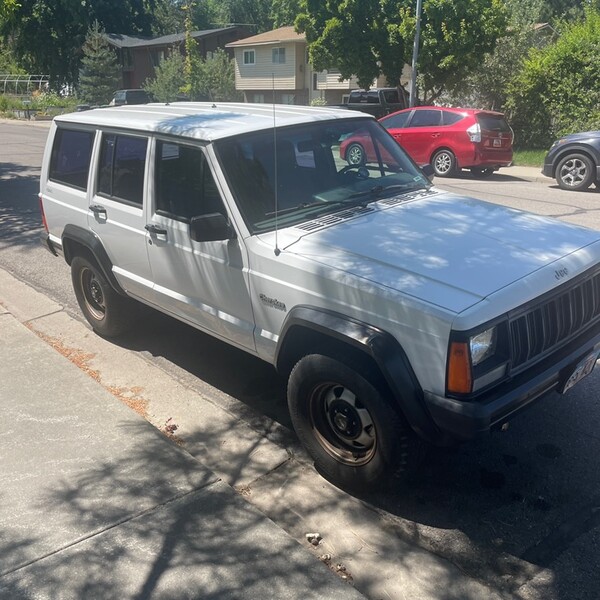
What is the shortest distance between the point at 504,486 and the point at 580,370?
77 centimetres

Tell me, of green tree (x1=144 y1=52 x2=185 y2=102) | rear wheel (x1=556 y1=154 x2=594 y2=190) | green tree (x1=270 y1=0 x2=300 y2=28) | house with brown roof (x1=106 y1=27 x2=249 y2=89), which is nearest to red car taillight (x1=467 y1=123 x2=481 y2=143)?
rear wheel (x1=556 y1=154 x2=594 y2=190)

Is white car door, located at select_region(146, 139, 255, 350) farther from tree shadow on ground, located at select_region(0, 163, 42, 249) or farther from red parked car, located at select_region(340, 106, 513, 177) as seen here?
red parked car, located at select_region(340, 106, 513, 177)

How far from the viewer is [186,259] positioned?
174 inches

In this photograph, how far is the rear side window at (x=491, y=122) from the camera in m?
14.7

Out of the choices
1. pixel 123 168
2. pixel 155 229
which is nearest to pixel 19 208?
pixel 123 168

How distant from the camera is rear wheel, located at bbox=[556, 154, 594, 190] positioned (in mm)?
12547

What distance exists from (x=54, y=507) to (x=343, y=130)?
3.10 m

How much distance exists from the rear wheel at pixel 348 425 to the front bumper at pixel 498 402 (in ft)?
0.98

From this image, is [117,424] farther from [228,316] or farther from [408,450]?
[408,450]

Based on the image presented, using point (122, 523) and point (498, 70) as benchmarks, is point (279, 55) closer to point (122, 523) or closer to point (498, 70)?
point (498, 70)

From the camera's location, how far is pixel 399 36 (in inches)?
993

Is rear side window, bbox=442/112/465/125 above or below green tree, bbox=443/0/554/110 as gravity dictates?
below

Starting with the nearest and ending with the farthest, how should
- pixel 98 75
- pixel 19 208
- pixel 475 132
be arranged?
pixel 19 208
pixel 475 132
pixel 98 75

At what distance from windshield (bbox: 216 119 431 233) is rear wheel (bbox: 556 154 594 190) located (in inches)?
352
